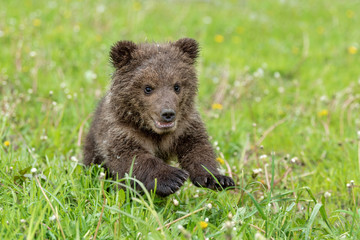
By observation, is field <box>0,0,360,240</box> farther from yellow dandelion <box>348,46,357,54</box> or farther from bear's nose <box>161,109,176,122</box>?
bear's nose <box>161,109,176,122</box>

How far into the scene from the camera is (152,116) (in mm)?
4391

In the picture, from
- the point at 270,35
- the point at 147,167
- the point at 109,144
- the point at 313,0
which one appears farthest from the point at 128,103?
the point at 313,0

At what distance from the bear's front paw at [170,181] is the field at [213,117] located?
0.55ft

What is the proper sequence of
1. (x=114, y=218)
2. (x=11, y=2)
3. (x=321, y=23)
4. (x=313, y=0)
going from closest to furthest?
(x=114, y=218)
(x=11, y=2)
(x=321, y=23)
(x=313, y=0)

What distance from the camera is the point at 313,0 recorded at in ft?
51.0

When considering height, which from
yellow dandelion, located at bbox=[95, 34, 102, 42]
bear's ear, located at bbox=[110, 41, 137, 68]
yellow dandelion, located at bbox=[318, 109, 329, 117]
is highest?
yellow dandelion, located at bbox=[95, 34, 102, 42]

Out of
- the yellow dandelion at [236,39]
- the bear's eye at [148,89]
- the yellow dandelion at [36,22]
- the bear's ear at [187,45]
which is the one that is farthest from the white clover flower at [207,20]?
the bear's eye at [148,89]

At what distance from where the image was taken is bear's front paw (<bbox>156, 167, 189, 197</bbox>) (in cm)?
386

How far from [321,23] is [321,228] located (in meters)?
9.81

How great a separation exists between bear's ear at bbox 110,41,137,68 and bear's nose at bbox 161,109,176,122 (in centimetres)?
73

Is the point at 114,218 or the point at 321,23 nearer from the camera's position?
the point at 114,218

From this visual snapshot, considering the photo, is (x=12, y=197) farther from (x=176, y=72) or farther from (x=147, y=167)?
(x=176, y=72)

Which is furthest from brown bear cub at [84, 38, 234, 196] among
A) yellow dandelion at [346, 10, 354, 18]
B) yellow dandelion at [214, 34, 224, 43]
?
yellow dandelion at [346, 10, 354, 18]

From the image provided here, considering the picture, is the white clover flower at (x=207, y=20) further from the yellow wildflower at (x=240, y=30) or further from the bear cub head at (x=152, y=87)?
the bear cub head at (x=152, y=87)
